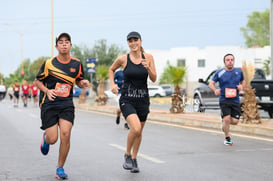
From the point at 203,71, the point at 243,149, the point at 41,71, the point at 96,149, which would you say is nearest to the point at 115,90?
the point at 41,71

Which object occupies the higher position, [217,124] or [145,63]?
[145,63]

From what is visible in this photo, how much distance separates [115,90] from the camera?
6.26m

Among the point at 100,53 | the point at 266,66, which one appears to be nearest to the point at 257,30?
the point at 266,66

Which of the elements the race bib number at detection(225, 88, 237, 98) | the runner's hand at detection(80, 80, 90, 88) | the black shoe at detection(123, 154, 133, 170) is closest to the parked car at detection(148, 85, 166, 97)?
the race bib number at detection(225, 88, 237, 98)

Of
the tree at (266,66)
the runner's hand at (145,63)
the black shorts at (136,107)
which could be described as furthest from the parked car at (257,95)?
the tree at (266,66)

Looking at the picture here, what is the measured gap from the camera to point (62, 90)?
5848 mm

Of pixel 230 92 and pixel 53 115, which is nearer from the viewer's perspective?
pixel 53 115

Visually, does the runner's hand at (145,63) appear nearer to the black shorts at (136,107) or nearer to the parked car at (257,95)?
the black shorts at (136,107)

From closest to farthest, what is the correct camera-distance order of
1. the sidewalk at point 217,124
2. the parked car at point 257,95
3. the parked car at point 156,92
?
the sidewalk at point 217,124
the parked car at point 257,95
the parked car at point 156,92

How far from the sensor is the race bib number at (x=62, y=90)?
229 inches

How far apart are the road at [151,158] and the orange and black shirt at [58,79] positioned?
0.99 m

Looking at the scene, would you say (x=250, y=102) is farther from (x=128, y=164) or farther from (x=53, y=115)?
(x=53, y=115)

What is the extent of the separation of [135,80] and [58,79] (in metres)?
1.02

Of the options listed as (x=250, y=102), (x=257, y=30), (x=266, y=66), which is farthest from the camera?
(x=257, y=30)
